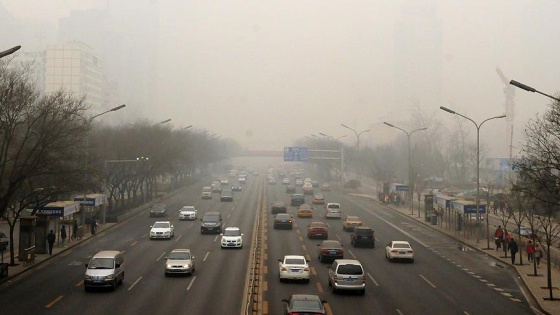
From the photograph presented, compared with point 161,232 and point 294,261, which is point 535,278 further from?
point 161,232

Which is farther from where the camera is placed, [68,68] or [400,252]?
[68,68]

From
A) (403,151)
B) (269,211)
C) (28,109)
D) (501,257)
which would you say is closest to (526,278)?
(501,257)

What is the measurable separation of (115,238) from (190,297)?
22.6 metres

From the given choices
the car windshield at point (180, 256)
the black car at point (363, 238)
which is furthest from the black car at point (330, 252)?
the car windshield at point (180, 256)

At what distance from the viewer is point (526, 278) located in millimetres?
31062

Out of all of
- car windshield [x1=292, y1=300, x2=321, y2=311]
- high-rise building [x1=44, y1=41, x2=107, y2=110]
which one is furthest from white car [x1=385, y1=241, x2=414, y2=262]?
high-rise building [x1=44, y1=41, x2=107, y2=110]

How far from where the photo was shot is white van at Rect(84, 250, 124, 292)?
25750 millimetres

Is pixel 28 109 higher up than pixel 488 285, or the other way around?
pixel 28 109

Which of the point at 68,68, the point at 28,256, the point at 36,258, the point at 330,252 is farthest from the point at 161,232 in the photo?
the point at 68,68

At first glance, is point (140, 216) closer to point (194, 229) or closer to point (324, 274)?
point (194, 229)

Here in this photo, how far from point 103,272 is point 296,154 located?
93051 millimetres

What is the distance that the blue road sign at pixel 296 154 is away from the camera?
384 ft

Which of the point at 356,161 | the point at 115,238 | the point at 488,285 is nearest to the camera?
the point at 488,285

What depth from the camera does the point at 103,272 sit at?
26.0 meters
